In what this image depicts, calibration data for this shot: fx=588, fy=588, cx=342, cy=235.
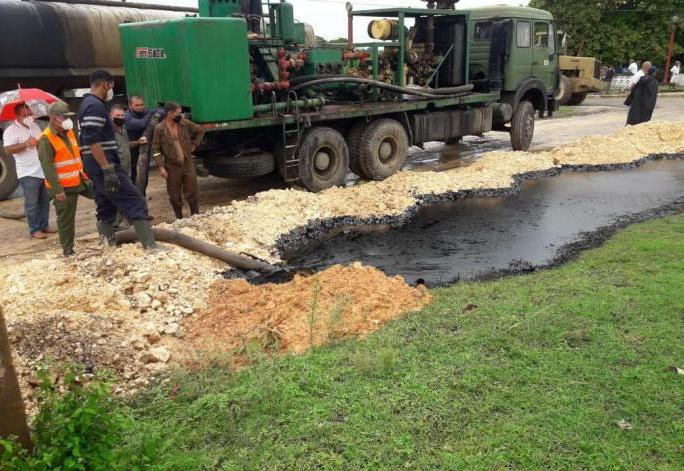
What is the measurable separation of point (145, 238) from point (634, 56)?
34107 millimetres

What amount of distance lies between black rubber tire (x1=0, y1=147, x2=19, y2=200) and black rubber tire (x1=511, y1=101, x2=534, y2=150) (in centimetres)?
990

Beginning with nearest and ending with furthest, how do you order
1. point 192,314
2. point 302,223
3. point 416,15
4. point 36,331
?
point 36,331 → point 192,314 → point 302,223 → point 416,15

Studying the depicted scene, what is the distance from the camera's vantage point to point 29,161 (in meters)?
7.22

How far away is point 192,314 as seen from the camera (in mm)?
4984

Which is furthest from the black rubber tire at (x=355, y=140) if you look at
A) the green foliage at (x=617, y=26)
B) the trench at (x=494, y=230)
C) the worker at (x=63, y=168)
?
the green foliage at (x=617, y=26)

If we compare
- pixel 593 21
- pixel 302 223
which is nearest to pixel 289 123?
pixel 302 223

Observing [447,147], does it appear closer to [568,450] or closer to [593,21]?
[568,450]

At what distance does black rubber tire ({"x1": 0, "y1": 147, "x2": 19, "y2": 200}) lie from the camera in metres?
9.48

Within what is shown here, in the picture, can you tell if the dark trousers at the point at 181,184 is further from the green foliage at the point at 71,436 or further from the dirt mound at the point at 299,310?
the green foliage at the point at 71,436

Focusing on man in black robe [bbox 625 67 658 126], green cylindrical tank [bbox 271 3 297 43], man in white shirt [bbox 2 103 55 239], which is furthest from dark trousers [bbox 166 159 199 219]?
man in black robe [bbox 625 67 658 126]

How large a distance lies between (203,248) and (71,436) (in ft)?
12.3

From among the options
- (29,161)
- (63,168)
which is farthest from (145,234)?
(29,161)

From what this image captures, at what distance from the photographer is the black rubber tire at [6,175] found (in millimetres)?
9484

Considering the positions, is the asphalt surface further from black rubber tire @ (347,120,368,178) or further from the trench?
the trench
